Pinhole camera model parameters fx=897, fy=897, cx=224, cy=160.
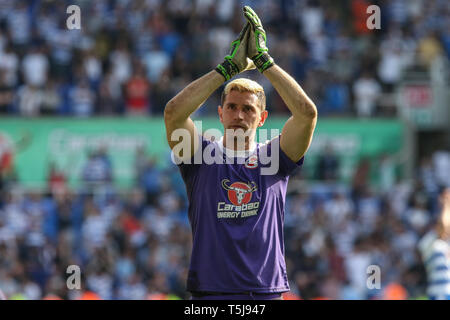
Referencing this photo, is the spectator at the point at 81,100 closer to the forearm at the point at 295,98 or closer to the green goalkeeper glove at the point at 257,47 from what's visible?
the green goalkeeper glove at the point at 257,47

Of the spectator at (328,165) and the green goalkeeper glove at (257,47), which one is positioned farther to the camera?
the spectator at (328,165)

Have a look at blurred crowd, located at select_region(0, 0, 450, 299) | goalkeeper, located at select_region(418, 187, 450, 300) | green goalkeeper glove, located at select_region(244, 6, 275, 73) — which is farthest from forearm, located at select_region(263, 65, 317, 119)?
blurred crowd, located at select_region(0, 0, 450, 299)

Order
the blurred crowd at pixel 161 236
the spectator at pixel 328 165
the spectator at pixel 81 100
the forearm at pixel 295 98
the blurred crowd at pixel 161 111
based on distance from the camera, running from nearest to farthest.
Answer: the forearm at pixel 295 98 → the blurred crowd at pixel 161 236 → the blurred crowd at pixel 161 111 → the spectator at pixel 328 165 → the spectator at pixel 81 100

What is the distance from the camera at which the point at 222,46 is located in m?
17.4

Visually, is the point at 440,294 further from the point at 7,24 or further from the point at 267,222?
the point at 7,24

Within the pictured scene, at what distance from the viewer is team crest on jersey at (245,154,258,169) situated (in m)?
4.81

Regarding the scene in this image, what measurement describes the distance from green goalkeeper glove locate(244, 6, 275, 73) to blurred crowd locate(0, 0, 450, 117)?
1079cm

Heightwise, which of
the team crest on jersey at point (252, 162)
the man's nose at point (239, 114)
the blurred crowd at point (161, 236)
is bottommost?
the blurred crowd at point (161, 236)

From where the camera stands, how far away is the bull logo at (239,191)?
4680 millimetres

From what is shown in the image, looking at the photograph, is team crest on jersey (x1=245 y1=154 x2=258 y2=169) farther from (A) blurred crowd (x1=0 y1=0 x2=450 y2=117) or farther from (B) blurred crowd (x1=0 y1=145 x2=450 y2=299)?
(A) blurred crowd (x1=0 y1=0 x2=450 y2=117)

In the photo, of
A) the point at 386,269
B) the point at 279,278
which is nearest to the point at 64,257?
the point at 386,269

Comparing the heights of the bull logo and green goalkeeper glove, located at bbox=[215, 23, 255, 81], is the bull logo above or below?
below

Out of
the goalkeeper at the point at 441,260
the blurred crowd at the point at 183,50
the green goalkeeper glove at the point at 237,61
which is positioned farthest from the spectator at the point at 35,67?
the green goalkeeper glove at the point at 237,61

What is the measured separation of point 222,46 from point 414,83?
3.90 metres
